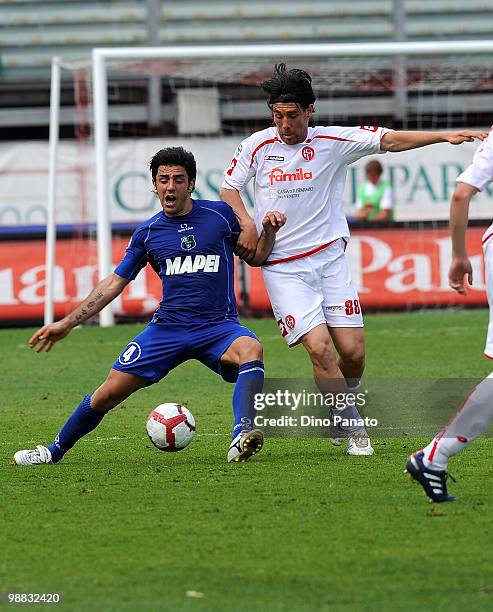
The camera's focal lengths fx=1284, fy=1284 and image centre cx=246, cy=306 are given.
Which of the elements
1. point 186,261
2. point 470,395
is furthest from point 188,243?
point 470,395

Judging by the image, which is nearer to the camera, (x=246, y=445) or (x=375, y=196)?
(x=246, y=445)

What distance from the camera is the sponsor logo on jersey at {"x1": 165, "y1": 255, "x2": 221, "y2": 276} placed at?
6.93m

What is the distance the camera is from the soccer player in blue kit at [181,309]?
6781 mm

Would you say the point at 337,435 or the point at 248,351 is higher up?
the point at 248,351

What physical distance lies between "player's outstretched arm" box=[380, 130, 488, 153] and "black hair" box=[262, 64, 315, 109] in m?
0.50

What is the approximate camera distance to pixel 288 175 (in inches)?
283

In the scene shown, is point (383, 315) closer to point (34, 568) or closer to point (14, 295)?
point (14, 295)

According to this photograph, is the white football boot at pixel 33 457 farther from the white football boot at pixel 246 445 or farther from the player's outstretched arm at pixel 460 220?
the player's outstretched arm at pixel 460 220

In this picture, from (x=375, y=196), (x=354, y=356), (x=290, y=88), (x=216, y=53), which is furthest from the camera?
(x=375, y=196)

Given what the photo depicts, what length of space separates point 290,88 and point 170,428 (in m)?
1.94

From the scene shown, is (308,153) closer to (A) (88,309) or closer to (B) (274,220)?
(B) (274,220)

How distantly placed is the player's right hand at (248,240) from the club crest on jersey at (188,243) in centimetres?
28

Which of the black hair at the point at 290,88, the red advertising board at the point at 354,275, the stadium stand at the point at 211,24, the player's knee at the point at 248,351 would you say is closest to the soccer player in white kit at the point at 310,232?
the black hair at the point at 290,88

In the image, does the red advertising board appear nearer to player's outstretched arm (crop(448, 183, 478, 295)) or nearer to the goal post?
the goal post
